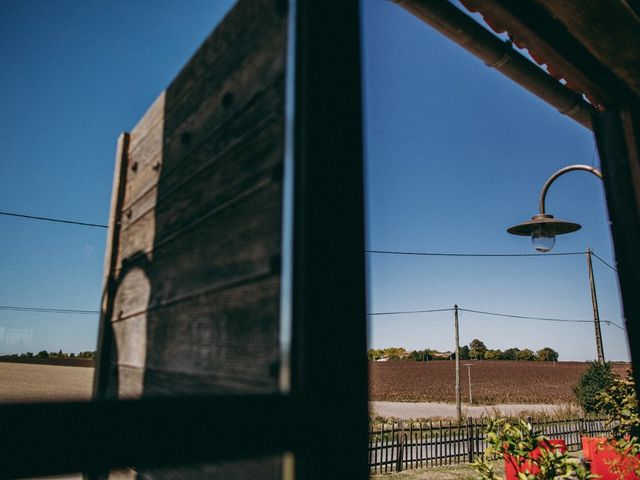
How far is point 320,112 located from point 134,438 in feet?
2.08

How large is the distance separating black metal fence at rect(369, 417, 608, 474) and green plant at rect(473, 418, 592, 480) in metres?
6.68

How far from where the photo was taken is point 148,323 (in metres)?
1.19

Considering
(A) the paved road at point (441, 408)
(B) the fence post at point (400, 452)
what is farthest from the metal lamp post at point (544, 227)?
(A) the paved road at point (441, 408)

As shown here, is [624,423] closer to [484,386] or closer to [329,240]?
[329,240]

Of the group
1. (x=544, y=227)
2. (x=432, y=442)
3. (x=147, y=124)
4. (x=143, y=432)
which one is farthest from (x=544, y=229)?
(x=432, y=442)

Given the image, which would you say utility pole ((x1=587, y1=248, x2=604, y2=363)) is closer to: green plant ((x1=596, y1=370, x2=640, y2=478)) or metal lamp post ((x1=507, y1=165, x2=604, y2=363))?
green plant ((x1=596, y1=370, x2=640, y2=478))

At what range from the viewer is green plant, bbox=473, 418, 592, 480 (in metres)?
4.09

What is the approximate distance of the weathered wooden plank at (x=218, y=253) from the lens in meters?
0.80

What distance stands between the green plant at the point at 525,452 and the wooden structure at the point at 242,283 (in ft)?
13.2

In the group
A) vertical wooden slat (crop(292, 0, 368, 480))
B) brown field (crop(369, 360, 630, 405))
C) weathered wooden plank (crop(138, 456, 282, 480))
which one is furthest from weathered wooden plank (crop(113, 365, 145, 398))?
brown field (crop(369, 360, 630, 405))

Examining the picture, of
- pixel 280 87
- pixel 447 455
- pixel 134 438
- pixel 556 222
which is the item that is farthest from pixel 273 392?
pixel 447 455

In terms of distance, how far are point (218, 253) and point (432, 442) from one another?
574 inches

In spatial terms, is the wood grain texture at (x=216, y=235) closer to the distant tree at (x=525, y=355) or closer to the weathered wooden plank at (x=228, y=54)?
the weathered wooden plank at (x=228, y=54)

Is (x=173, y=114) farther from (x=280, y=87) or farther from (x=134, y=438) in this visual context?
(x=134, y=438)
